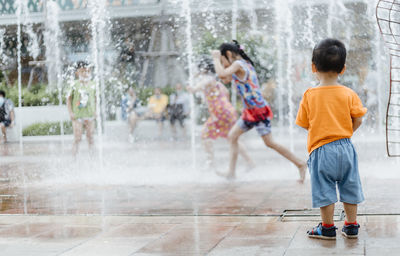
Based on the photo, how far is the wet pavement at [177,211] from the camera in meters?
4.23

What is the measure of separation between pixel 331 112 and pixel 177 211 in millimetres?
1917

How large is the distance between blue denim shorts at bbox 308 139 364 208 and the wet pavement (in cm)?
26

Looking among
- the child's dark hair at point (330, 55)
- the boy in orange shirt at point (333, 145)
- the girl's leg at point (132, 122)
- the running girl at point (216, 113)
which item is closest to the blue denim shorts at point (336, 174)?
the boy in orange shirt at point (333, 145)

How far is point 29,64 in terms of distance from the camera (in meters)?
22.7

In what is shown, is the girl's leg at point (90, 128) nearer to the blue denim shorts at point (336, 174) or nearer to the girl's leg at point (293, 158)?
the girl's leg at point (293, 158)

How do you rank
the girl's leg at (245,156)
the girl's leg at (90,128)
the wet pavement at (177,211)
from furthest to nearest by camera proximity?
the girl's leg at (90,128) → the girl's leg at (245,156) → the wet pavement at (177,211)

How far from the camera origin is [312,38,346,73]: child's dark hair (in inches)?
168

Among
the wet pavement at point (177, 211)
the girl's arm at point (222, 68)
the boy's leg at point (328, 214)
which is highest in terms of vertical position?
the girl's arm at point (222, 68)

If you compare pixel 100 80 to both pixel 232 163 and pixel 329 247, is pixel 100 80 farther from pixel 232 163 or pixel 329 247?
pixel 329 247

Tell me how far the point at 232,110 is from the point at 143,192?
8.22 feet

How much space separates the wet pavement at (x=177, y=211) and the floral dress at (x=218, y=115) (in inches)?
21.8

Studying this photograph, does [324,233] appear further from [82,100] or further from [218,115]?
[82,100]

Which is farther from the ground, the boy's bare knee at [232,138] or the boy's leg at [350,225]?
the boy's bare knee at [232,138]

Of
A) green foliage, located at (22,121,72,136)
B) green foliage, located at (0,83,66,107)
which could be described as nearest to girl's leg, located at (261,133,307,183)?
green foliage, located at (22,121,72,136)
